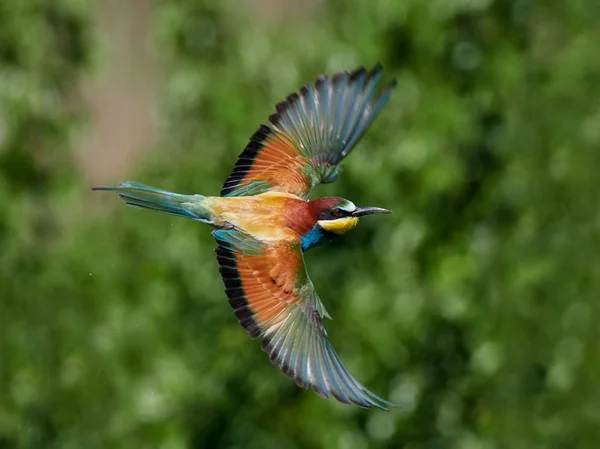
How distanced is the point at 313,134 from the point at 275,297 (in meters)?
0.53

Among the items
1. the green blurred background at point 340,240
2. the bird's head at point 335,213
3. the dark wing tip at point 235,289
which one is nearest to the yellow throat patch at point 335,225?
the bird's head at point 335,213

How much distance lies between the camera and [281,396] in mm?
5367

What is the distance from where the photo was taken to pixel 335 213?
3.19m

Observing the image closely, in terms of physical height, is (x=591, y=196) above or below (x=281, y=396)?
above

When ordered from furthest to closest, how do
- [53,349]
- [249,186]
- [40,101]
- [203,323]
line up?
1. [40,101]
2. [53,349]
3. [203,323]
4. [249,186]

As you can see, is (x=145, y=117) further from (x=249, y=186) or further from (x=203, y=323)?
(x=249, y=186)

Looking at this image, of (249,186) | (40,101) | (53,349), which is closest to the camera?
(249,186)

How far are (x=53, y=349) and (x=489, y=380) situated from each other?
1.81 metres

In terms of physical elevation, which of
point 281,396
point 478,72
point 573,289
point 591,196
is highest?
point 478,72

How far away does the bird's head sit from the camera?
3.18m

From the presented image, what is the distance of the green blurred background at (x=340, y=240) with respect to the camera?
5.38 m

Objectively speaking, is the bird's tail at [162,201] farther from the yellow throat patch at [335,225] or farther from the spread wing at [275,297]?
the yellow throat patch at [335,225]

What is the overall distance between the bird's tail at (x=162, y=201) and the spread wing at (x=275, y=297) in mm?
79

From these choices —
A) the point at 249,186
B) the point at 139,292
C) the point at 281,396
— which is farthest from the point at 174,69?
the point at 249,186
